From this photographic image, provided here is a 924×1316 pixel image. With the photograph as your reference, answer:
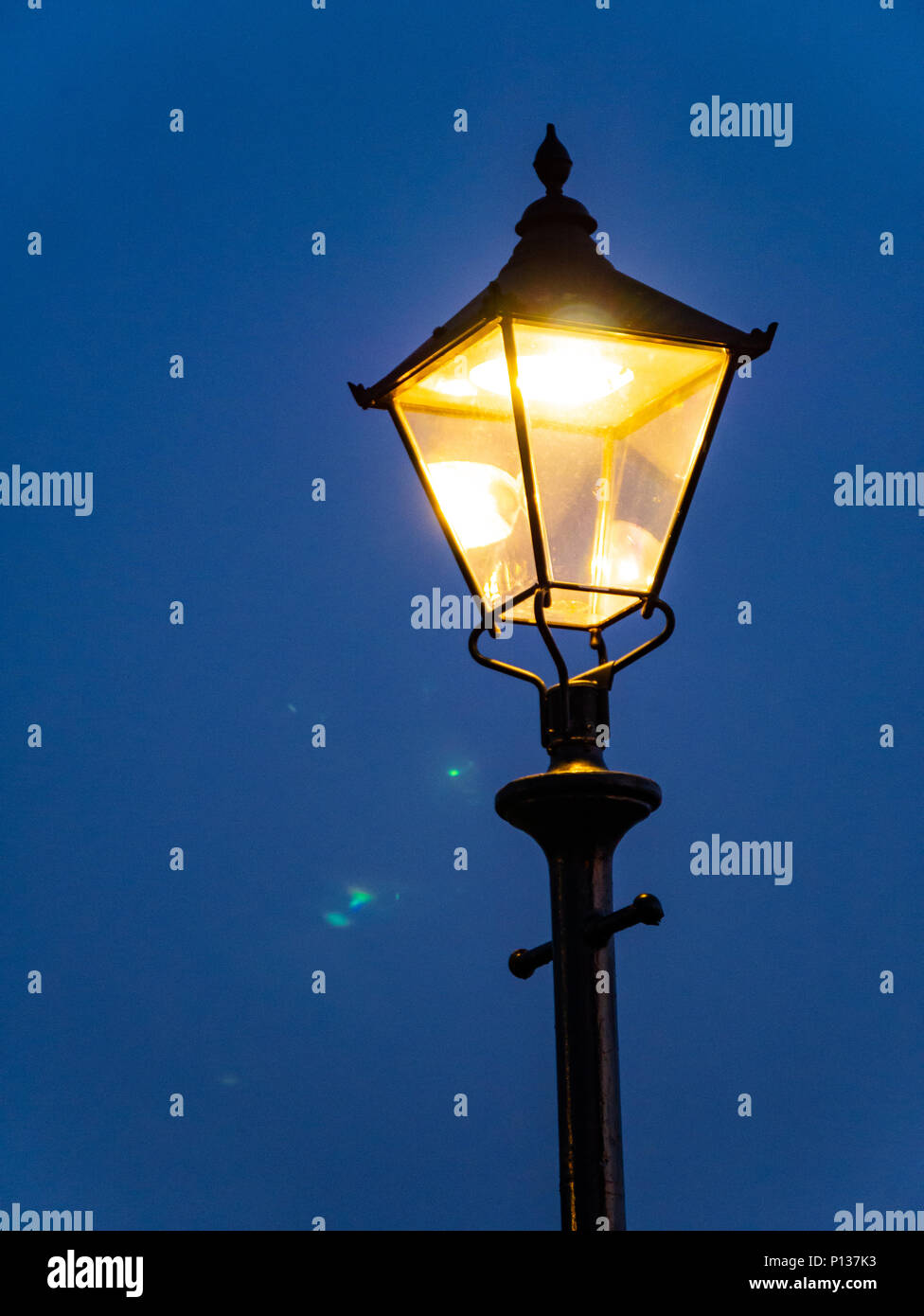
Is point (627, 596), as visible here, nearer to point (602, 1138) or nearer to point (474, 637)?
point (474, 637)

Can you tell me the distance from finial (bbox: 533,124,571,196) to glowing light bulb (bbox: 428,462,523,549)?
3.07ft

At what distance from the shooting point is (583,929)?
2896 millimetres

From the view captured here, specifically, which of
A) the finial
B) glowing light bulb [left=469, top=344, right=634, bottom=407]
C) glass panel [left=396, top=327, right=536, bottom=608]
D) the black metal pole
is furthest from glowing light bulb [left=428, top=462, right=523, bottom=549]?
the finial

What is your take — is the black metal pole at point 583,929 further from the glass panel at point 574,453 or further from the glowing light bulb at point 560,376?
the glowing light bulb at point 560,376

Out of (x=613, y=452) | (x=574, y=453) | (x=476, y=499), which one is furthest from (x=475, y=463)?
(x=613, y=452)

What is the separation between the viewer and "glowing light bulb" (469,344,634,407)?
2.98m

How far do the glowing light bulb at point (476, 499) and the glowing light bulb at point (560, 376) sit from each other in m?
0.20

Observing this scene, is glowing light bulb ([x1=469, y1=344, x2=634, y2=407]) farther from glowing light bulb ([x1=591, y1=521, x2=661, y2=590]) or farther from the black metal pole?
the black metal pole

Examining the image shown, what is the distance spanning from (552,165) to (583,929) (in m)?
2.10

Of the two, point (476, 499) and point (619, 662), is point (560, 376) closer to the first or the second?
point (476, 499)
